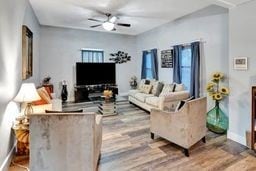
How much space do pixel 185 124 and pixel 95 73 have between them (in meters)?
5.17

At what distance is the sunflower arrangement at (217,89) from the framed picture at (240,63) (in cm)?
51

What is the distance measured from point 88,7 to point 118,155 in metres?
3.45

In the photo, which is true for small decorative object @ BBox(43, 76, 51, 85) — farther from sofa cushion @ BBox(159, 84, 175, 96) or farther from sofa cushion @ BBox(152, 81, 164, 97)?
sofa cushion @ BBox(159, 84, 175, 96)

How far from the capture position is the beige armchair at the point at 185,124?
2.88m

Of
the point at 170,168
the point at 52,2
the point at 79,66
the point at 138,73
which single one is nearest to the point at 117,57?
the point at 138,73

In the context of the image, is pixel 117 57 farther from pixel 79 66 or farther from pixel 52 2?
pixel 52 2

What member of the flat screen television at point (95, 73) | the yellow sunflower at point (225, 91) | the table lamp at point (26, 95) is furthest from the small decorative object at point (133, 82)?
the table lamp at point (26, 95)

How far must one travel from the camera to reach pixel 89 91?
7.45 meters

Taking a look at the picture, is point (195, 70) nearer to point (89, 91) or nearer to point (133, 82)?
point (133, 82)

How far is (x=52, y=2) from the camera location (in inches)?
168


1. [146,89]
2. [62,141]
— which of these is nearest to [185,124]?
[62,141]

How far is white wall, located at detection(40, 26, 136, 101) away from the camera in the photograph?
6.98 m

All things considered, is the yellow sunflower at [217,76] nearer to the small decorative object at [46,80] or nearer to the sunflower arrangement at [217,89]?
the sunflower arrangement at [217,89]

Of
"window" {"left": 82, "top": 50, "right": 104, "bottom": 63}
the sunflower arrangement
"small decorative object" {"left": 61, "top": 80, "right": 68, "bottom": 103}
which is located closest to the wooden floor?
the sunflower arrangement
